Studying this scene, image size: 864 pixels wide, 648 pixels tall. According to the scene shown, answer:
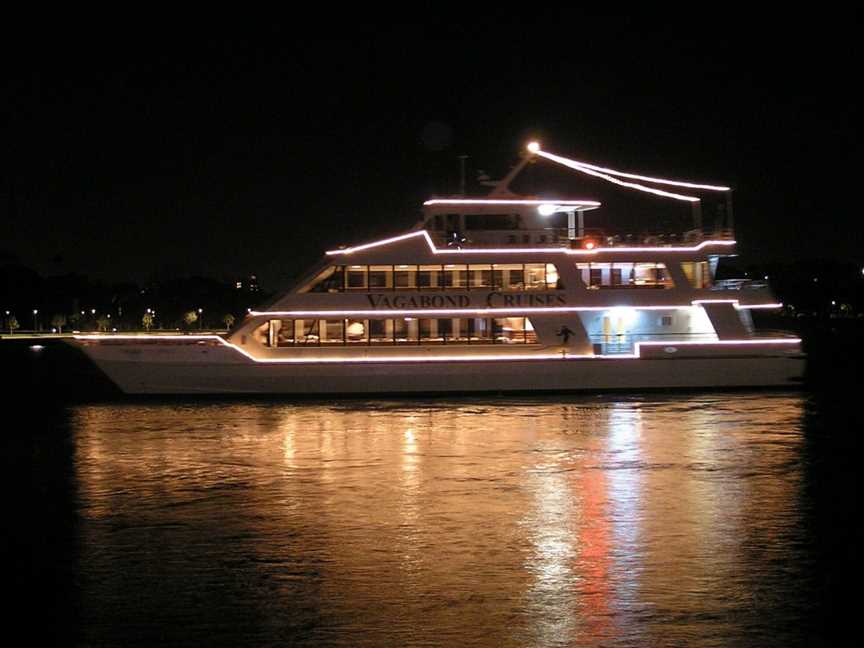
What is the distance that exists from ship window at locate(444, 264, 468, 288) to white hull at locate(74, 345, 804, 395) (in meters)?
2.23

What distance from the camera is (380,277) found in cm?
3014

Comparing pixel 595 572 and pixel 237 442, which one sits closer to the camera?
pixel 595 572

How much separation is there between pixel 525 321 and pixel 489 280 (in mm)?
1546

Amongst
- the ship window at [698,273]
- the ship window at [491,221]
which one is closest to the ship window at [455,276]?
the ship window at [491,221]

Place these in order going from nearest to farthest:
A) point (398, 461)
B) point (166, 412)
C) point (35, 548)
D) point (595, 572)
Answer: point (595, 572), point (35, 548), point (398, 461), point (166, 412)

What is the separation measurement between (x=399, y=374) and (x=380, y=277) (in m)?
2.77

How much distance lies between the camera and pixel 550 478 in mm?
16734

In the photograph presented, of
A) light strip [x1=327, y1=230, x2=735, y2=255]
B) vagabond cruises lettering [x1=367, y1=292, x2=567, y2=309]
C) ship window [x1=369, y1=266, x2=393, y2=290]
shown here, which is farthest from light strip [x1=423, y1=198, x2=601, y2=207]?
vagabond cruises lettering [x1=367, y1=292, x2=567, y2=309]

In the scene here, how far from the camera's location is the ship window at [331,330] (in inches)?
1182

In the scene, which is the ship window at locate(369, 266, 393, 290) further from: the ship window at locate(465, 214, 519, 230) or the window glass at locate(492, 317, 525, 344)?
the window glass at locate(492, 317, 525, 344)

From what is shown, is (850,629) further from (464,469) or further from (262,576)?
(464,469)

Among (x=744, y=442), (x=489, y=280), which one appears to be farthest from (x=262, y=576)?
(x=489, y=280)

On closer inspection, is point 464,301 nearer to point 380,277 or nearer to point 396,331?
point 396,331

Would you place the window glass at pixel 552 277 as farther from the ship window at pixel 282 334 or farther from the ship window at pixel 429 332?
the ship window at pixel 282 334
